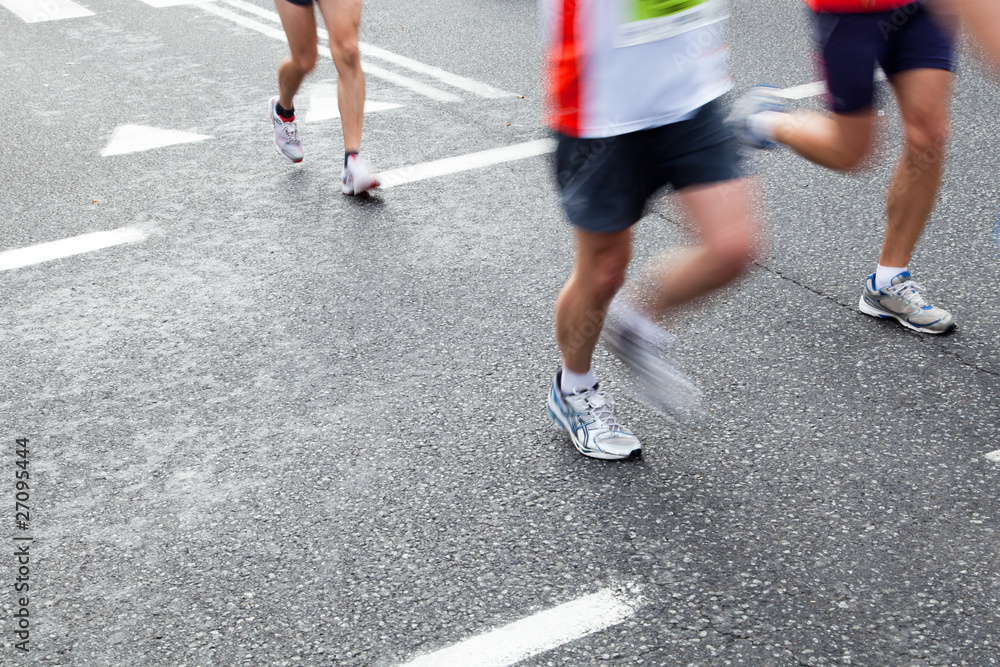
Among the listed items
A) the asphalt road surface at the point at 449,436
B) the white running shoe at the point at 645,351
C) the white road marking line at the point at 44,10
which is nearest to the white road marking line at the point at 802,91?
the asphalt road surface at the point at 449,436

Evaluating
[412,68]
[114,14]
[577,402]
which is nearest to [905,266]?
[577,402]

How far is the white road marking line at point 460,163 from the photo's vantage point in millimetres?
5660

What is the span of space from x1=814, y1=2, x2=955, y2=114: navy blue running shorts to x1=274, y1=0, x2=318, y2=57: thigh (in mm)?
2795

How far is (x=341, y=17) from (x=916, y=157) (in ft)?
9.31

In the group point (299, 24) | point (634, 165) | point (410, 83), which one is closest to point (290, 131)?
point (299, 24)

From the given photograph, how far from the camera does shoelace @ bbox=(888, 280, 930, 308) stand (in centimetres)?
375

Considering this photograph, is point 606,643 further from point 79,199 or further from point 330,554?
point 79,199

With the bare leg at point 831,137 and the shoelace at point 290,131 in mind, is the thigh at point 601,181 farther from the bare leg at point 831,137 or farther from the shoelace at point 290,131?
the shoelace at point 290,131

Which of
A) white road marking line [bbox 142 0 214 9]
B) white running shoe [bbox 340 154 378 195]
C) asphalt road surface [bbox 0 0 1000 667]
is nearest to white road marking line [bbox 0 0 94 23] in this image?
white road marking line [bbox 142 0 214 9]

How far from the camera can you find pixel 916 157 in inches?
140

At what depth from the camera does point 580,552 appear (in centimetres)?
277

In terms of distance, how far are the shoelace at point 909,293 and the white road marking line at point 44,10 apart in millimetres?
9055

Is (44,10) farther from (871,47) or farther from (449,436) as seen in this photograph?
(871,47)

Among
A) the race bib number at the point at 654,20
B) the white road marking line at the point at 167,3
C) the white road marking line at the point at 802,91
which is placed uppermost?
the race bib number at the point at 654,20
